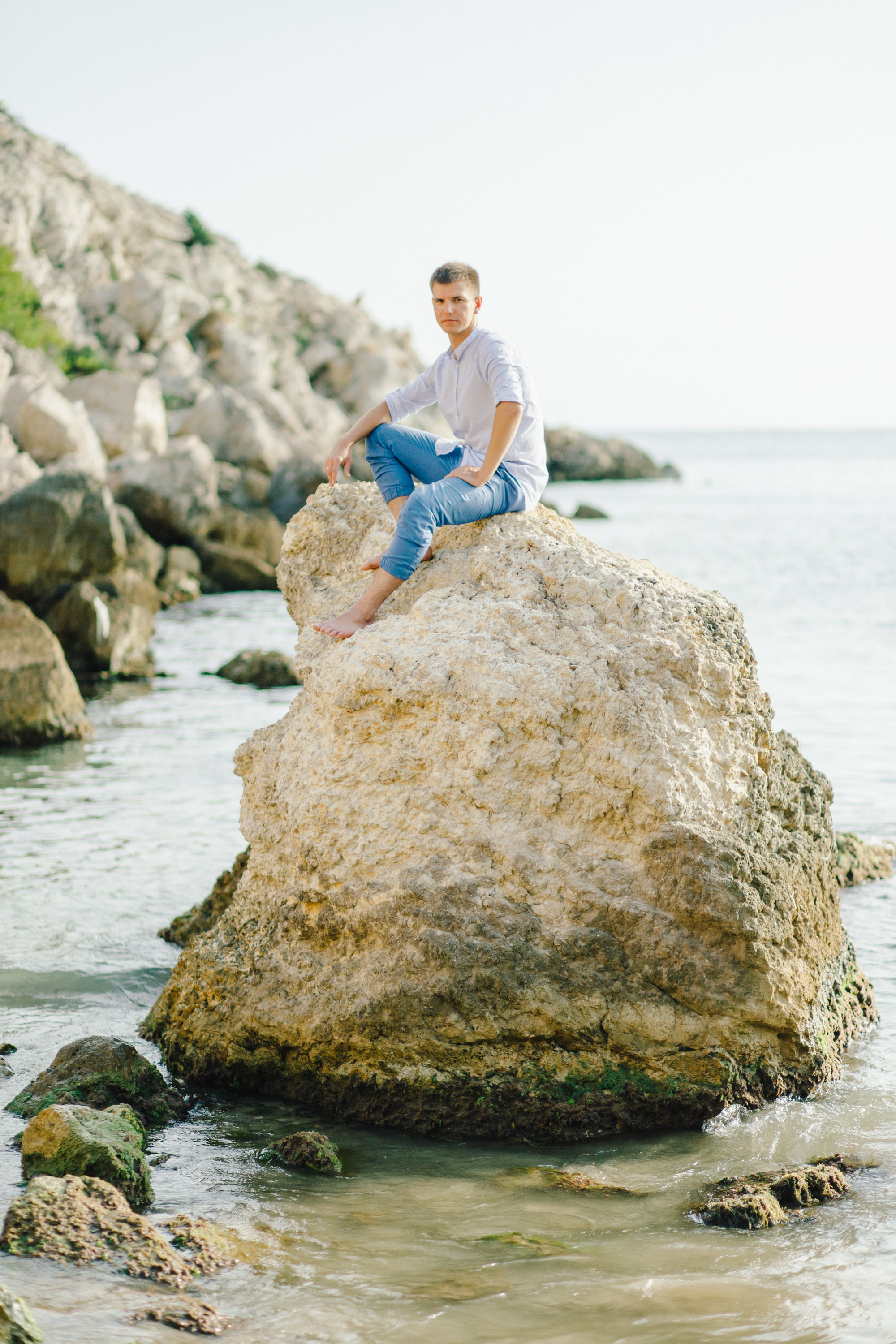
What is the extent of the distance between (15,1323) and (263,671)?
42.3 feet

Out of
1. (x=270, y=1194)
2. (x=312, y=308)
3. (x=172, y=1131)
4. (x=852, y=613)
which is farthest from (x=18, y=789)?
(x=312, y=308)

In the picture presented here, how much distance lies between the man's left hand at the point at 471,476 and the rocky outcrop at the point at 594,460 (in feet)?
202

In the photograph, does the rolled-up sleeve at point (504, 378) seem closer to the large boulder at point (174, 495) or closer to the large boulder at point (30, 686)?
the large boulder at point (30, 686)

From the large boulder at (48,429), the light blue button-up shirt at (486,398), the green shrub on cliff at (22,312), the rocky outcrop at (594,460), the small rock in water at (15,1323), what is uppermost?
the green shrub on cliff at (22,312)

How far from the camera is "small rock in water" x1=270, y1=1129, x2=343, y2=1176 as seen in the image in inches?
190

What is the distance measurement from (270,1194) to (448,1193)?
68 centimetres

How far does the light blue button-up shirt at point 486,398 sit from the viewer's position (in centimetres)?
607

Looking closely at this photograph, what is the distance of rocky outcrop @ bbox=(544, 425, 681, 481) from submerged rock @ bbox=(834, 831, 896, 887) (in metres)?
58.9

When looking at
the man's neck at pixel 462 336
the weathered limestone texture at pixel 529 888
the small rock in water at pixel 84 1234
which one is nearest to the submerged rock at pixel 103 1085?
the weathered limestone texture at pixel 529 888

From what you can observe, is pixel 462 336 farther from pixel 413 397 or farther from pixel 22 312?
pixel 22 312

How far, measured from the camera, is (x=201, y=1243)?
420 cm

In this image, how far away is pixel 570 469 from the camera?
69.4 metres

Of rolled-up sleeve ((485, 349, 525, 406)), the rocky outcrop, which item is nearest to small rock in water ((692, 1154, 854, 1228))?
rolled-up sleeve ((485, 349, 525, 406))

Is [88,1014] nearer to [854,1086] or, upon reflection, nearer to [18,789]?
[854,1086]
